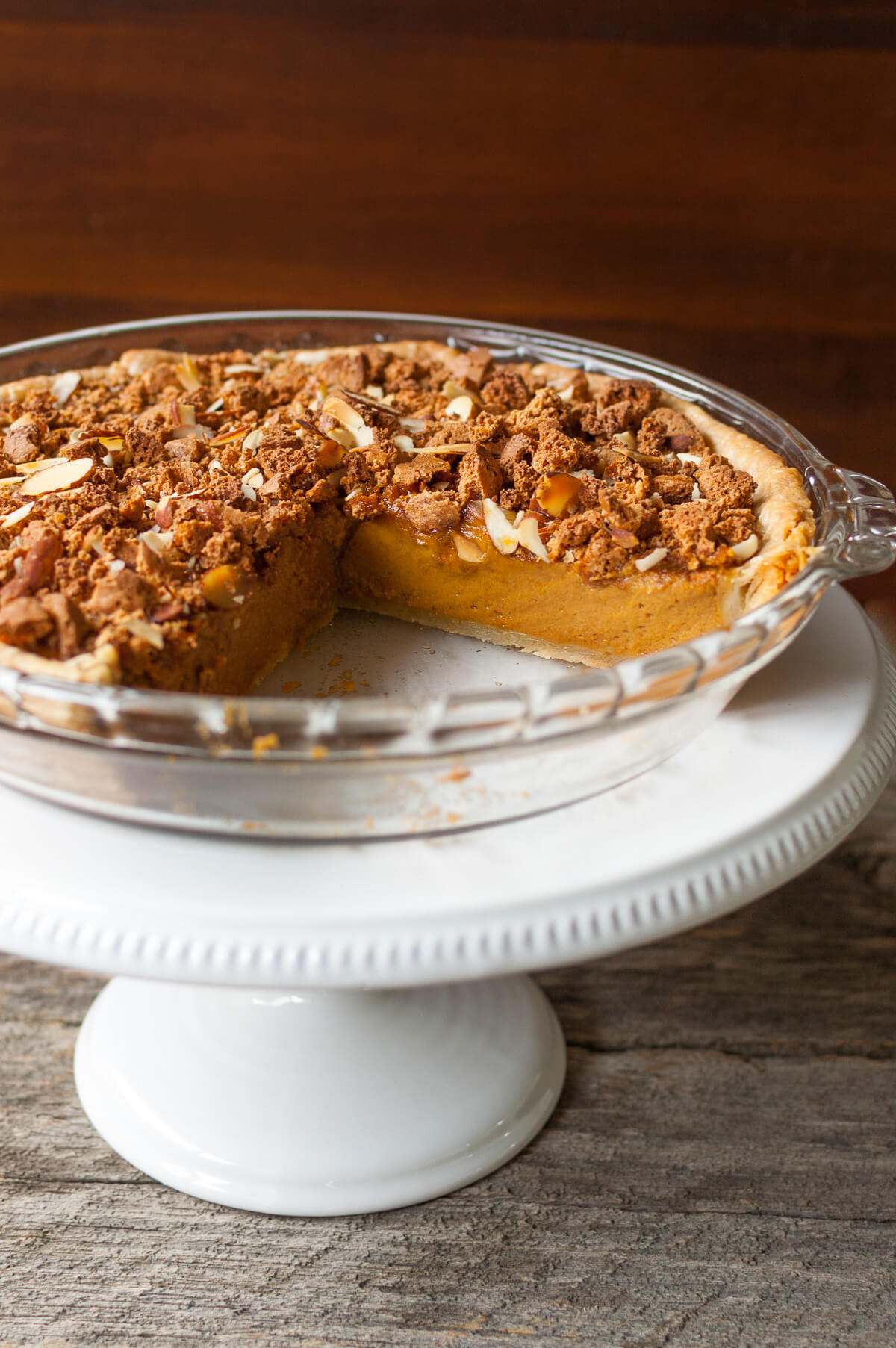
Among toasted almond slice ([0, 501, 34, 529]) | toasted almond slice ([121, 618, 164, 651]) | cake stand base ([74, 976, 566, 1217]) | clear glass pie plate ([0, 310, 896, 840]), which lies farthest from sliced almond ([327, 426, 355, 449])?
cake stand base ([74, 976, 566, 1217])

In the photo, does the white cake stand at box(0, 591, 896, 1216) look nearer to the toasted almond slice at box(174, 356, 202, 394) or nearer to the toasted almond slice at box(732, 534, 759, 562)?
the toasted almond slice at box(732, 534, 759, 562)

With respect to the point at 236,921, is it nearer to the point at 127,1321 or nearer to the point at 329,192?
the point at 127,1321

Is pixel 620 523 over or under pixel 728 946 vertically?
over

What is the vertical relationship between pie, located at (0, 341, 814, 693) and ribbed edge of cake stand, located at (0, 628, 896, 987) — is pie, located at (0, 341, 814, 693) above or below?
above

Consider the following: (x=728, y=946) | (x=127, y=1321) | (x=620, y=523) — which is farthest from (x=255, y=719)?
(x=728, y=946)

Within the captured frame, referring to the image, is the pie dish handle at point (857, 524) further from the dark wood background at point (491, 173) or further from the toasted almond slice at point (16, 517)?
the dark wood background at point (491, 173)

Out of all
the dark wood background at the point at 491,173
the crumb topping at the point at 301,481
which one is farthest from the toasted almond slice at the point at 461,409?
the dark wood background at the point at 491,173
